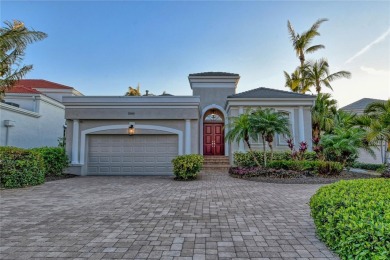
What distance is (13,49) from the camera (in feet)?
32.0

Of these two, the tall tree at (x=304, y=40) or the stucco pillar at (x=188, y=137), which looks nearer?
the stucco pillar at (x=188, y=137)

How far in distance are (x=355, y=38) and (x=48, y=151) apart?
1588 cm

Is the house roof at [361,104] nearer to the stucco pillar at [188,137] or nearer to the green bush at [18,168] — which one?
the stucco pillar at [188,137]

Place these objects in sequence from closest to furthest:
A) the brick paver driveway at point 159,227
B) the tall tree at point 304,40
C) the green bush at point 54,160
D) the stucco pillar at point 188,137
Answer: the brick paver driveway at point 159,227 < the green bush at point 54,160 < the stucco pillar at point 188,137 < the tall tree at point 304,40

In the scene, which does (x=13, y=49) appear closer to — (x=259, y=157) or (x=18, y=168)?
(x=18, y=168)

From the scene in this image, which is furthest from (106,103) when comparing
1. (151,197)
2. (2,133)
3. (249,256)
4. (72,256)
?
(249,256)

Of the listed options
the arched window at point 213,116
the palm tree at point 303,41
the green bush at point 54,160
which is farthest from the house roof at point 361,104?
the green bush at point 54,160

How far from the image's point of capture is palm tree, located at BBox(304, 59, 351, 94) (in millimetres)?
18969

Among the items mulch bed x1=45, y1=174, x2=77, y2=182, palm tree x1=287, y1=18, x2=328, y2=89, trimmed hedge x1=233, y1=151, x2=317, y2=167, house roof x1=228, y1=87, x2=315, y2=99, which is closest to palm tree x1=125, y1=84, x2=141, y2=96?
house roof x1=228, y1=87, x2=315, y2=99

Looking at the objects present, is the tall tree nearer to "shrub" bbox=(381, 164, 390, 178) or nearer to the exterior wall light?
"shrub" bbox=(381, 164, 390, 178)

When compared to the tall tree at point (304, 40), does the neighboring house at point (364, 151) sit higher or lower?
lower

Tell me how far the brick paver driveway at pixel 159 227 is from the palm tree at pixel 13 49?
631cm

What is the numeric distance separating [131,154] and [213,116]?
6.94 metres

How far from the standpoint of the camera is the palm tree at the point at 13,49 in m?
9.24
